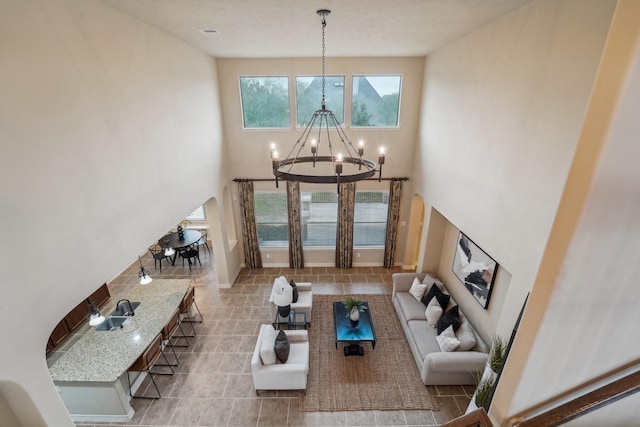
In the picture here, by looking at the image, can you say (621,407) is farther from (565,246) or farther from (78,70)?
(78,70)

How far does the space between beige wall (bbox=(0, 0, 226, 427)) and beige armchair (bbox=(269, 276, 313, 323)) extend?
2625mm

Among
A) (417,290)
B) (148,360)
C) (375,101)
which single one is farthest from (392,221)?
(148,360)

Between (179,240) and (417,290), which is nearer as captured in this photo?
(417,290)

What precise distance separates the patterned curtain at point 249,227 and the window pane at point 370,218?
280cm

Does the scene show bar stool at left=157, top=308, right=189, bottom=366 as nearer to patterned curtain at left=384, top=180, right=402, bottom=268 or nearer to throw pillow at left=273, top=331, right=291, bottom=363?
throw pillow at left=273, top=331, right=291, bottom=363

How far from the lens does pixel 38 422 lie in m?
2.54

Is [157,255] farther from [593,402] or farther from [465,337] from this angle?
[593,402]

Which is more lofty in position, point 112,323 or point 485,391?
point 485,391

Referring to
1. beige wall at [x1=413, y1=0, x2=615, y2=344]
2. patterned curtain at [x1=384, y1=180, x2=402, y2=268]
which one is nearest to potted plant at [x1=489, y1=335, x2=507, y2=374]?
beige wall at [x1=413, y1=0, x2=615, y2=344]

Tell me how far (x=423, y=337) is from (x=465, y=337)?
726 millimetres

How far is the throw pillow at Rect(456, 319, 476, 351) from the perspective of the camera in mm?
4766

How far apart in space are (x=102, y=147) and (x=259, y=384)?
3987 millimetres

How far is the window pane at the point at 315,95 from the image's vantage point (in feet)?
23.3

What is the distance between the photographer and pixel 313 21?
4.18 m
